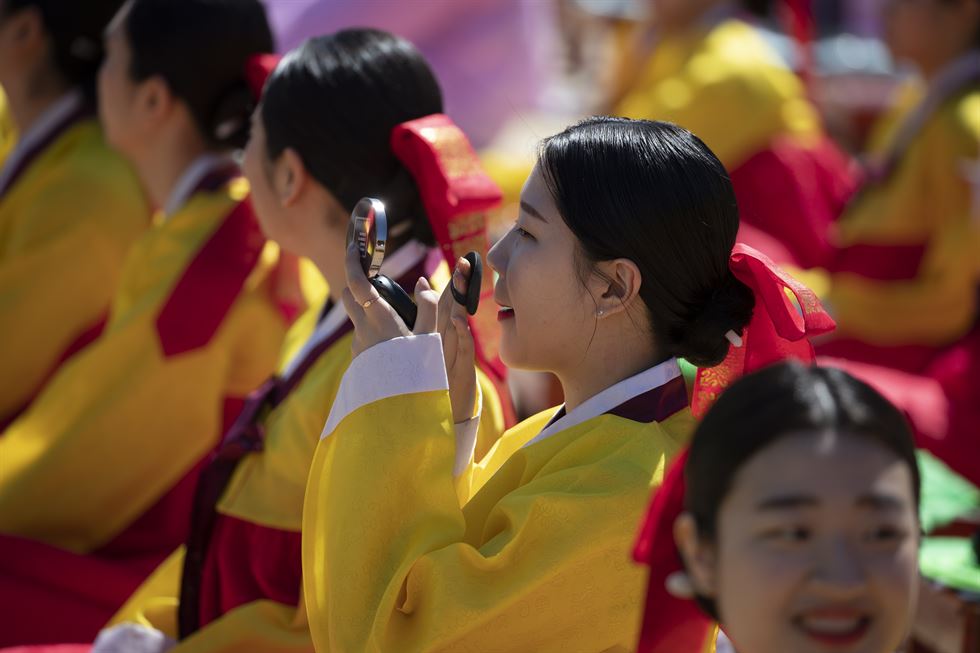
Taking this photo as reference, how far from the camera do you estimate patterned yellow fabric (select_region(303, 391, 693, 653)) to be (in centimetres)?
128

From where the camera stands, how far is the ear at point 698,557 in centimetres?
100

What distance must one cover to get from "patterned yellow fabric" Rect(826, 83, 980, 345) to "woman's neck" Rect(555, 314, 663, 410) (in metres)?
2.13

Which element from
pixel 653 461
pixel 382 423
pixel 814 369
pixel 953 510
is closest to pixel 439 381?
pixel 382 423

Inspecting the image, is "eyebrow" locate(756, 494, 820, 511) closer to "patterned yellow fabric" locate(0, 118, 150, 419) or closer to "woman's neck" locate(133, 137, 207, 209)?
"woman's neck" locate(133, 137, 207, 209)

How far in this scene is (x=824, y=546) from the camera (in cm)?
93

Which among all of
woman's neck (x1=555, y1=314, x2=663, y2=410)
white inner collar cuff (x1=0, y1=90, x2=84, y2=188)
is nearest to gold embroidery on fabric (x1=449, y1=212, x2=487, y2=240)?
woman's neck (x1=555, y1=314, x2=663, y2=410)

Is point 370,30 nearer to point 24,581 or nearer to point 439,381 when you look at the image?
point 439,381

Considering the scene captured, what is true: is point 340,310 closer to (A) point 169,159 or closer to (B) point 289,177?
(B) point 289,177

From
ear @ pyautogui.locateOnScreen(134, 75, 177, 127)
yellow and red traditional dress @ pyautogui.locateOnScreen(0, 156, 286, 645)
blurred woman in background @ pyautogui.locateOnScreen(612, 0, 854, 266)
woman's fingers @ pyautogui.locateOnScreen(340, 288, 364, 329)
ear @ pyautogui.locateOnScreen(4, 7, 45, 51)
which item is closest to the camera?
woman's fingers @ pyautogui.locateOnScreen(340, 288, 364, 329)

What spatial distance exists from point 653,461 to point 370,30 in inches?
31.5

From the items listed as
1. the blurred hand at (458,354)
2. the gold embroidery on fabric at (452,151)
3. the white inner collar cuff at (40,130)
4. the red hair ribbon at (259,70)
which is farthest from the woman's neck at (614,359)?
the white inner collar cuff at (40,130)

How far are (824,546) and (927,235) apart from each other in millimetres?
2764

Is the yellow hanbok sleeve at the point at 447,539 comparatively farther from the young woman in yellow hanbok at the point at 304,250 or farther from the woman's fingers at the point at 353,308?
the young woman in yellow hanbok at the point at 304,250

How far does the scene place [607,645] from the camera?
1.35 metres
